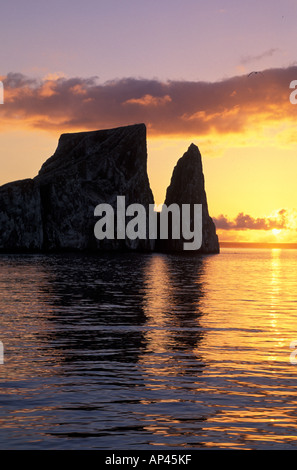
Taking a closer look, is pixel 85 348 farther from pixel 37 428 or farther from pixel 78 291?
pixel 78 291

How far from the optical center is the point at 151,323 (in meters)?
35.7

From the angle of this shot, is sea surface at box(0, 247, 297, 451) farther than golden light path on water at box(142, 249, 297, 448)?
No

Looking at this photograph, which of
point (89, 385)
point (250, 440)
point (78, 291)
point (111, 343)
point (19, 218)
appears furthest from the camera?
point (19, 218)

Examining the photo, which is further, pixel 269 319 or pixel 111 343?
pixel 269 319

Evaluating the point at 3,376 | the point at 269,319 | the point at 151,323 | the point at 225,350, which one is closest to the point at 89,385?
the point at 3,376

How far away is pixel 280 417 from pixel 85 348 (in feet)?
40.0

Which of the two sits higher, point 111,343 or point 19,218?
point 19,218

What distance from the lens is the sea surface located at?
545 inches

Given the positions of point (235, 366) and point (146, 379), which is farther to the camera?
point (235, 366)

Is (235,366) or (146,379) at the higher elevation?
(146,379)

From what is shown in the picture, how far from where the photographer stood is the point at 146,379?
19766 mm

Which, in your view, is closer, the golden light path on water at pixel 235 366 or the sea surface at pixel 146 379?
the sea surface at pixel 146 379

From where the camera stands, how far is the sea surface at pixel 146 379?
45.4 feet
